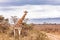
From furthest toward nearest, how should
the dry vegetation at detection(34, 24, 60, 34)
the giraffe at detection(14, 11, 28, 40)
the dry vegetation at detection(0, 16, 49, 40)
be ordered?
the dry vegetation at detection(34, 24, 60, 34) < the dry vegetation at detection(0, 16, 49, 40) < the giraffe at detection(14, 11, 28, 40)

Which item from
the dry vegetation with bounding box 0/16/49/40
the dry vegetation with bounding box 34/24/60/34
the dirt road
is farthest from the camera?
the dry vegetation with bounding box 34/24/60/34

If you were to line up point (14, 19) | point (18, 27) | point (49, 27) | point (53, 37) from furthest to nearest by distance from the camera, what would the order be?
point (49, 27)
point (14, 19)
point (53, 37)
point (18, 27)

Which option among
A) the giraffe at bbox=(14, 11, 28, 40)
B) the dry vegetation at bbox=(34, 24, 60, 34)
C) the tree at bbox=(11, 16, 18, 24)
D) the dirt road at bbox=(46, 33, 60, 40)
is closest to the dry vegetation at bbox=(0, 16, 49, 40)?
the giraffe at bbox=(14, 11, 28, 40)

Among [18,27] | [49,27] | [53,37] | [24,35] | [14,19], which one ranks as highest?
[18,27]

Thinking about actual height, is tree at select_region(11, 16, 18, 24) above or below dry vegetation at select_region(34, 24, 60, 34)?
above

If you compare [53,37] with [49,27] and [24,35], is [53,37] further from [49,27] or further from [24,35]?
[49,27]

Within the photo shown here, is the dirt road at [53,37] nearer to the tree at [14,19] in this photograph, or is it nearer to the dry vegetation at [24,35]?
the dry vegetation at [24,35]

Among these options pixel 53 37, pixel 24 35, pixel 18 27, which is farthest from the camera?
pixel 53 37

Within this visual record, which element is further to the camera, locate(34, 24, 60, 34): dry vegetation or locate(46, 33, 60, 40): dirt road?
locate(34, 24, 60, 34): dry vegetation

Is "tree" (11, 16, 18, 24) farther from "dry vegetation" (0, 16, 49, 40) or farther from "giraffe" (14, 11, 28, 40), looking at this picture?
"giraffe" (14, 11, 28, 40)

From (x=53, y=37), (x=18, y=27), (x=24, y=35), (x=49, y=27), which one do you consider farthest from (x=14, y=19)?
(x=49, y=27)

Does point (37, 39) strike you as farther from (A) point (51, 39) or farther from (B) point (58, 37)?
(B) point (58, 37)

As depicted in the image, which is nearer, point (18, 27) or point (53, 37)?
point (18, 27)

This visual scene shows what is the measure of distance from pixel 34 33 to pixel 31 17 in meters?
3.64
